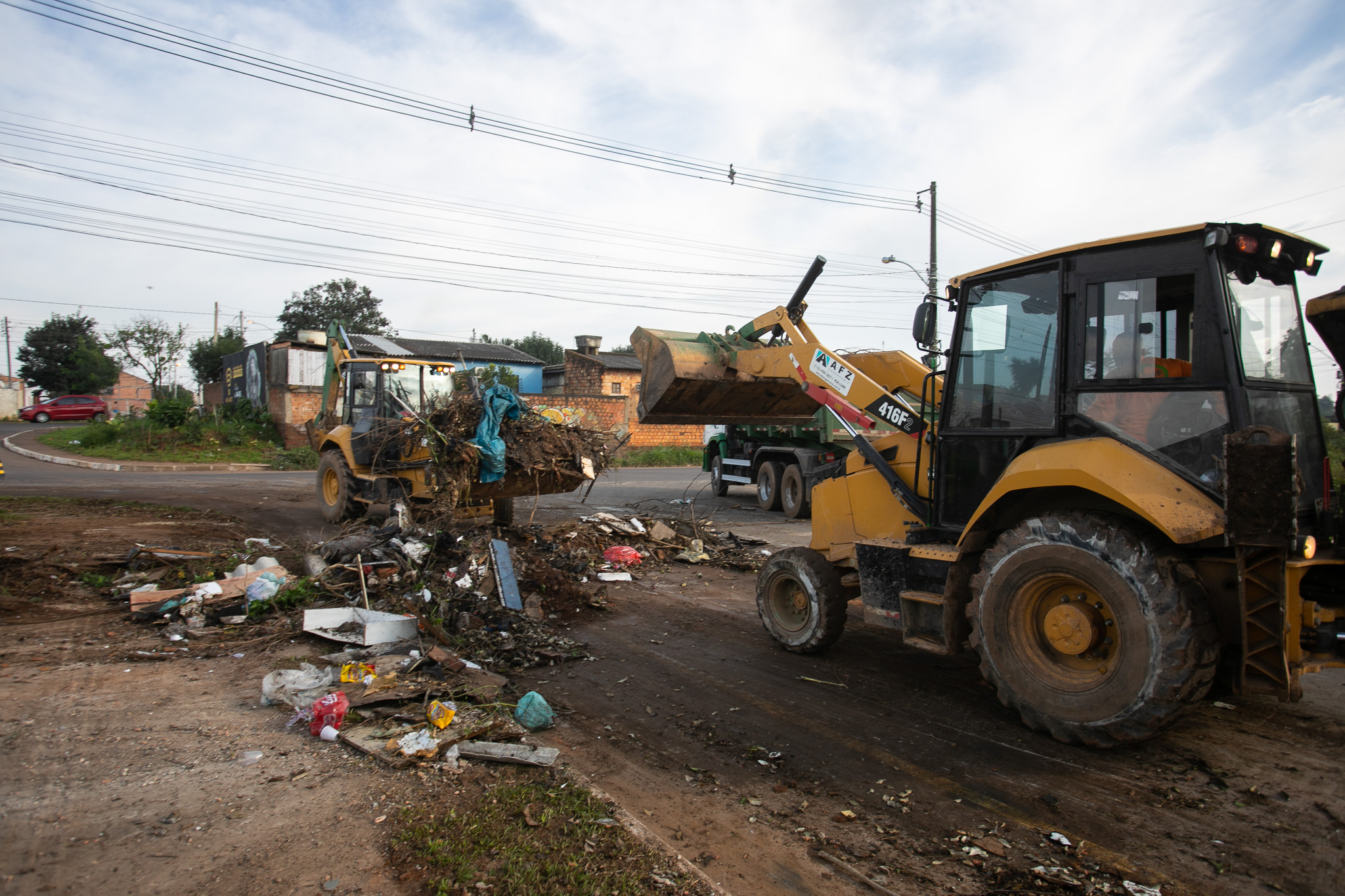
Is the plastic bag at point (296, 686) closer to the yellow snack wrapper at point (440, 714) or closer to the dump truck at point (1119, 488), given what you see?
the yellow snack wrapper at point (440, 714)

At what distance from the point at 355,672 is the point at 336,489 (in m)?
7.03

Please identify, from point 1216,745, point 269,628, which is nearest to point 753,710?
point 1216,745

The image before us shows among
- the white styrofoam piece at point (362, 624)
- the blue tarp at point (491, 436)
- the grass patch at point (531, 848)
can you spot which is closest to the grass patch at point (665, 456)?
the blue tarp at point (491, 436)

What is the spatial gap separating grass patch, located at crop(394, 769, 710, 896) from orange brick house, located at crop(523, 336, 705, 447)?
20.9 m

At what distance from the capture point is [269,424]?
26.5 metres

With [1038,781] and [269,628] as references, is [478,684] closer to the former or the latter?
[269,628]

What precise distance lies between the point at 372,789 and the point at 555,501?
11.1 metres

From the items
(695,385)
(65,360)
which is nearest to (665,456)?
(695,385)

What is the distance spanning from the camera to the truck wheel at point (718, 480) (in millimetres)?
17594

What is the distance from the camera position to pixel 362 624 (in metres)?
5.87

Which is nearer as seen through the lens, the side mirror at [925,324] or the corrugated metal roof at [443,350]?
the side mirror at [925,324]

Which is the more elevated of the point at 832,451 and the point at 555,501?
the point at 832,451

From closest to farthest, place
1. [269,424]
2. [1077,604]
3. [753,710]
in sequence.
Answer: [1077,604], [753,710], [269,424]

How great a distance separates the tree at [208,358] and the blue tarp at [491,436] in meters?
37.1
